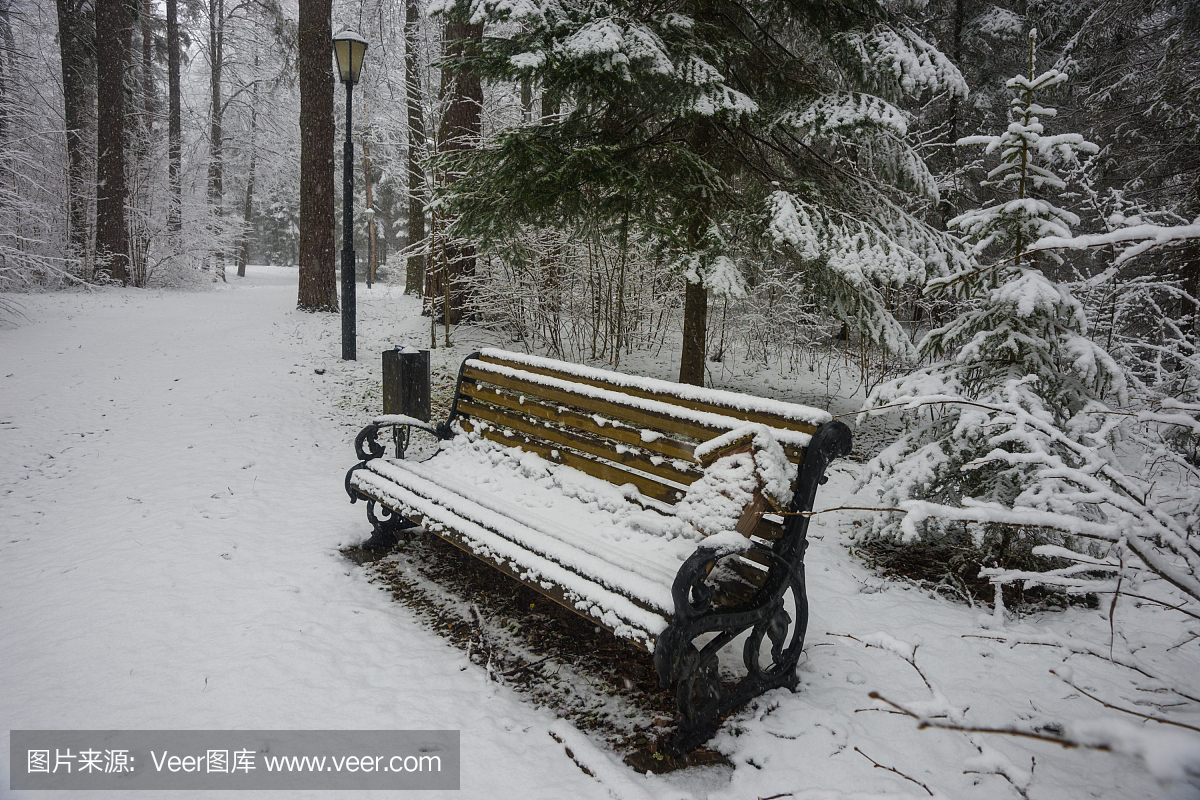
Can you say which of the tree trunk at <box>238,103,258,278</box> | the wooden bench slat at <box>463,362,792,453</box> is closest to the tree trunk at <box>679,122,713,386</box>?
the wooden bench slat at <box>463,362,792,453</box>

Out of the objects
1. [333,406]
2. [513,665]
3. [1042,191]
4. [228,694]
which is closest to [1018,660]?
[513,665]

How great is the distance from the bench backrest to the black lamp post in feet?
14.2

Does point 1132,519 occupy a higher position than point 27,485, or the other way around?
point 1132,519

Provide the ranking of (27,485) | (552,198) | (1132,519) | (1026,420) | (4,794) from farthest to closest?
(552,198) → (27,485) → (4,794) → (1026,420) → (1132,519)

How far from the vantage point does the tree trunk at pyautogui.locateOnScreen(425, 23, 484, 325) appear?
9367 mm

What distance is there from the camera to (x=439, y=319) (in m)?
11.1

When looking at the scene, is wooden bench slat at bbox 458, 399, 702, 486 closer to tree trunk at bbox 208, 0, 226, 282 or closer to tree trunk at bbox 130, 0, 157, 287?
tree trunk at bbox 130, 0, 157, 287

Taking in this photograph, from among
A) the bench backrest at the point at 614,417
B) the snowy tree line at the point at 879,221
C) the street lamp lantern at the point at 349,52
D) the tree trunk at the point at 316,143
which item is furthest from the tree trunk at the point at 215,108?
the bench backrest at the point at 614,417

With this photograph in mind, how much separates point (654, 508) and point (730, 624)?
825mm

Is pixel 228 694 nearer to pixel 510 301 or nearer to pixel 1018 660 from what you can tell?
pixel 1018 660

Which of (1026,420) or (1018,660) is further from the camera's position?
(1018,660)

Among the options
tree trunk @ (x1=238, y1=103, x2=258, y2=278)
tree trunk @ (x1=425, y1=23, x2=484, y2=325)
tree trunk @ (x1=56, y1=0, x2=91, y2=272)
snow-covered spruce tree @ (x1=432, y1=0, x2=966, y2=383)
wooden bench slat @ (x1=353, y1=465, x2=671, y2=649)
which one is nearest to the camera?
wooden bench slat @ (x1=353, y1=465, x2=671, y2=649)

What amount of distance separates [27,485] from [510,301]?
5903mm

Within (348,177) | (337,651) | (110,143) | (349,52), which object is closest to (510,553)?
(337,651)
